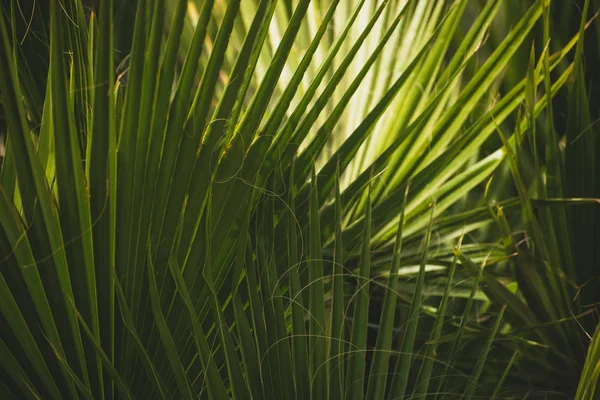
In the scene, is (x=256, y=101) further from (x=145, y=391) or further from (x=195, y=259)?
(x=145, y=391)

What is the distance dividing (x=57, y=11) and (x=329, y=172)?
13.8 inches

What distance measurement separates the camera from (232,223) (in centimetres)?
60

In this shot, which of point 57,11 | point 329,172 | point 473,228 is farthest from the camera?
point 473,228

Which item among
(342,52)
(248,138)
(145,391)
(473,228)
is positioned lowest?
(145,391)

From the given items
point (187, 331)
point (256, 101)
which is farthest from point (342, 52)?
point (187, 331)

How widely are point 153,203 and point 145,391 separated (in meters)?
0.19

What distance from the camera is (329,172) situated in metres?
0.72

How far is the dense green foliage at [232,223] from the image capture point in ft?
1.68

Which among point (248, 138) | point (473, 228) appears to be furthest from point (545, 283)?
point (248, 138)

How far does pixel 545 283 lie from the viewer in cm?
79

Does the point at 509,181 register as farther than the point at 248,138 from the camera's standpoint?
Yes

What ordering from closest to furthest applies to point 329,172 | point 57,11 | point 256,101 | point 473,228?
point 57,11 → point 256,101 → point 329,172 → point 473,228

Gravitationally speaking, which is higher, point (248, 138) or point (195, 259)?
point (248, 138)

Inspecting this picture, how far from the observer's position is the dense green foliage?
511mm
